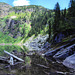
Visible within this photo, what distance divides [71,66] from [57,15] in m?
43.7

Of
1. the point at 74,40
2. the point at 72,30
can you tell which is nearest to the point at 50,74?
the point at 74,40

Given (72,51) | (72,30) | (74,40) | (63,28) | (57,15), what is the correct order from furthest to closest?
(57,15), (63,28), (72,30), (74,40), (72,51)

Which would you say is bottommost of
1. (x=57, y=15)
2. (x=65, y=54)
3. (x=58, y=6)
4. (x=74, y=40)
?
(x=65, y=54)

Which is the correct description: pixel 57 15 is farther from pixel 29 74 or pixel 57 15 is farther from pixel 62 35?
pixel 29 74

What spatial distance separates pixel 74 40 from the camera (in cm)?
2584

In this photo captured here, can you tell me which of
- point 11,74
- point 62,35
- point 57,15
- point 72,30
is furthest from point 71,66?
point 57,15

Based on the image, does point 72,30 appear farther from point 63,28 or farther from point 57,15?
point 57,15

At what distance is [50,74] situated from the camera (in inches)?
440

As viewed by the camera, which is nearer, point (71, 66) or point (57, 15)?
point (71, 66)

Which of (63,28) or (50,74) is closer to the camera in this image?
(50,74)

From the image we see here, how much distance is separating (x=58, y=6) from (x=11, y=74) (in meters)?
55.2

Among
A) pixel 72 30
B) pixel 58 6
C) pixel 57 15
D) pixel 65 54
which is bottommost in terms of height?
pixel 65 54

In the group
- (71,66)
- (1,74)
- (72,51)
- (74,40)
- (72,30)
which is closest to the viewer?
(1,74)

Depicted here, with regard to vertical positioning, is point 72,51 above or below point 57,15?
below
